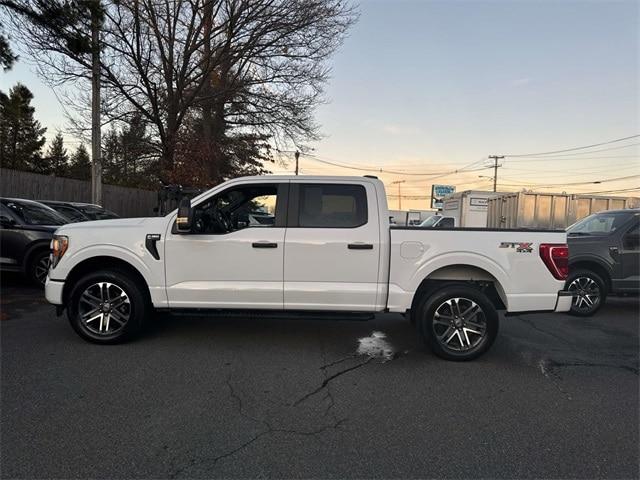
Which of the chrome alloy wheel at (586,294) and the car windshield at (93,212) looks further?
the car windshield at (93,212)

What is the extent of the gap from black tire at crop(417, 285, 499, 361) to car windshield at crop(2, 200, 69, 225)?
25.4 feet

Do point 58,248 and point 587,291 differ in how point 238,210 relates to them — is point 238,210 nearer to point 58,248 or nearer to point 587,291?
point 58,248

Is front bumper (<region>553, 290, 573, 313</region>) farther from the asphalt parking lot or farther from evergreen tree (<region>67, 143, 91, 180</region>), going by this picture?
evergreen tree (<region>67, 143, 91, 180</region>)

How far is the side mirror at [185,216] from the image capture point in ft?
14.9

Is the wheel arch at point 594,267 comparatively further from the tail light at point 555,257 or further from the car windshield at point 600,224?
the tail light at point 555,257

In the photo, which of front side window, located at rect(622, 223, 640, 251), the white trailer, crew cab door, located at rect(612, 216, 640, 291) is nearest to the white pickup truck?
crew cab door, located at rect(612, 216, 640, 291)

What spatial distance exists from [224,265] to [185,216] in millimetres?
693

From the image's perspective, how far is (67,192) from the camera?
53.9 feet

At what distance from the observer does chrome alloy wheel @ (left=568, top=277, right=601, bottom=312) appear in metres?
7.29

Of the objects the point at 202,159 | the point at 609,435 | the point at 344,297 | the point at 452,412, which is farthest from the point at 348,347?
the point at 202,159

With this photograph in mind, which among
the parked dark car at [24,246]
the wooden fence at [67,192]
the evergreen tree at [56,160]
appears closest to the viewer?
the parked dark car at [24,246]

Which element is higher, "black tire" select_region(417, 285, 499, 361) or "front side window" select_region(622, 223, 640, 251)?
"front side window" select_region(622, 223, 640, 251)

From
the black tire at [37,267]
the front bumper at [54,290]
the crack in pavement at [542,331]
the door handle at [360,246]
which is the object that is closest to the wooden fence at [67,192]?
the black tire at [37,267]

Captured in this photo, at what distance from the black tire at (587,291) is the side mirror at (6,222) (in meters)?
10.1
